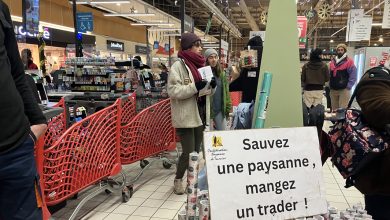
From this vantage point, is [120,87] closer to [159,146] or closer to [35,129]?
[159,146]

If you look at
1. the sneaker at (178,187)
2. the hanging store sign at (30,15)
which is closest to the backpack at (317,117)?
the sneaker at (178,187)

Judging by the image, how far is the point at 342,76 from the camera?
6.77m

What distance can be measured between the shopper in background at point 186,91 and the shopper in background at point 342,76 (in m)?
4.25

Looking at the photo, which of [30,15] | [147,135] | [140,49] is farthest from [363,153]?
[140,49]

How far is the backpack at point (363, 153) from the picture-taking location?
1.66 meters

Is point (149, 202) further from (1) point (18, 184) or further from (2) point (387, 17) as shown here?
(2) point (387, 17)

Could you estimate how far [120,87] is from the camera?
4.69 metres

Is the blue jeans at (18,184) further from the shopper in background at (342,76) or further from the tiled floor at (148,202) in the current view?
the shopper in background at (342,76)

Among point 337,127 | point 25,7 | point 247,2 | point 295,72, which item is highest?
point 247,2

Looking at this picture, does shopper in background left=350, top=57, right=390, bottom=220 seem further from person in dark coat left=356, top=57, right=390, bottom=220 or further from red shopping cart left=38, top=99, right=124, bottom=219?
red shopping cart left=38, top=99, right=124, bottom=219

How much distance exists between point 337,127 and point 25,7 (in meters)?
6.27

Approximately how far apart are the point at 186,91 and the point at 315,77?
420cm

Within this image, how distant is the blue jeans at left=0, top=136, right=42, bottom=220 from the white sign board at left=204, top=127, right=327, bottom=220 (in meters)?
0.78

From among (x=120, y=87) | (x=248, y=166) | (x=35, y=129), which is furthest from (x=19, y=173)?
(x=120, y=87)
